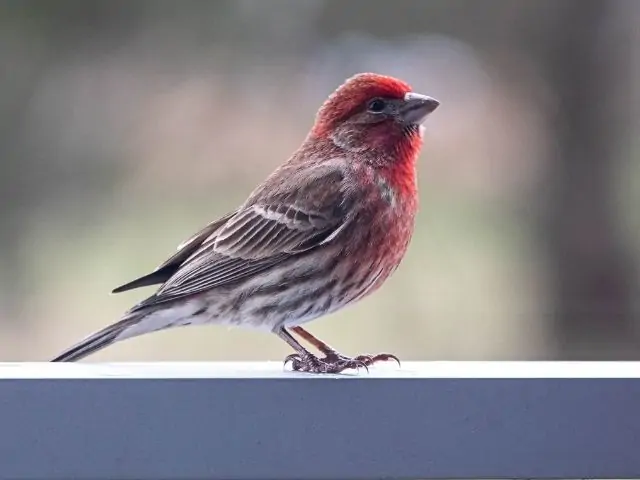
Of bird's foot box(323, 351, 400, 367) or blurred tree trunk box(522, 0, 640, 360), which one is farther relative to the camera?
blurred tree trunk box(522, 0, 640, 360)

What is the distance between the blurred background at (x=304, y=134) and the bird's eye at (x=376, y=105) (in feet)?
5.74

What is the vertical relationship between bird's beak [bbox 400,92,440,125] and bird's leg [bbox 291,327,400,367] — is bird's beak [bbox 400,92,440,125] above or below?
above

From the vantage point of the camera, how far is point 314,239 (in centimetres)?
249

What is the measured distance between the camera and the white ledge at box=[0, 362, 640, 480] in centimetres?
182

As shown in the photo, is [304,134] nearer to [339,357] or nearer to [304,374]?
[339,357]

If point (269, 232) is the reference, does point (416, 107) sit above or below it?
above

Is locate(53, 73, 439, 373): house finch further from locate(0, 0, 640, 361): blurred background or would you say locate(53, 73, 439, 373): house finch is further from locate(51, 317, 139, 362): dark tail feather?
locate(0, 0, 640, 361): blurred background

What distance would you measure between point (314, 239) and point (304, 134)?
2083mm

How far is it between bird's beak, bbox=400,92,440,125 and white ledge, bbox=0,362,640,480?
737 mm

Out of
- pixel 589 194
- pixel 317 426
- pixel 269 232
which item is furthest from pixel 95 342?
pixel 589 194

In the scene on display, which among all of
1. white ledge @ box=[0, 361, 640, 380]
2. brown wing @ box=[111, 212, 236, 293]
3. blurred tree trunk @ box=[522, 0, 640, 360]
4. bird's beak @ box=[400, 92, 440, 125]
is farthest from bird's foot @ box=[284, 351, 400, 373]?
blurred tree trunk @ box=[522, 0, 640, 360]

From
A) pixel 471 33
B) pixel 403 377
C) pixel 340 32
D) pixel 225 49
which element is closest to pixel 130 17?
pixel 225 49

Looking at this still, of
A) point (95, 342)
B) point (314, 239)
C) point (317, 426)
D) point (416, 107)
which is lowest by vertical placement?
point (317, 426)

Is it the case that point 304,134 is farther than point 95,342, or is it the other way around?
point 304,134
